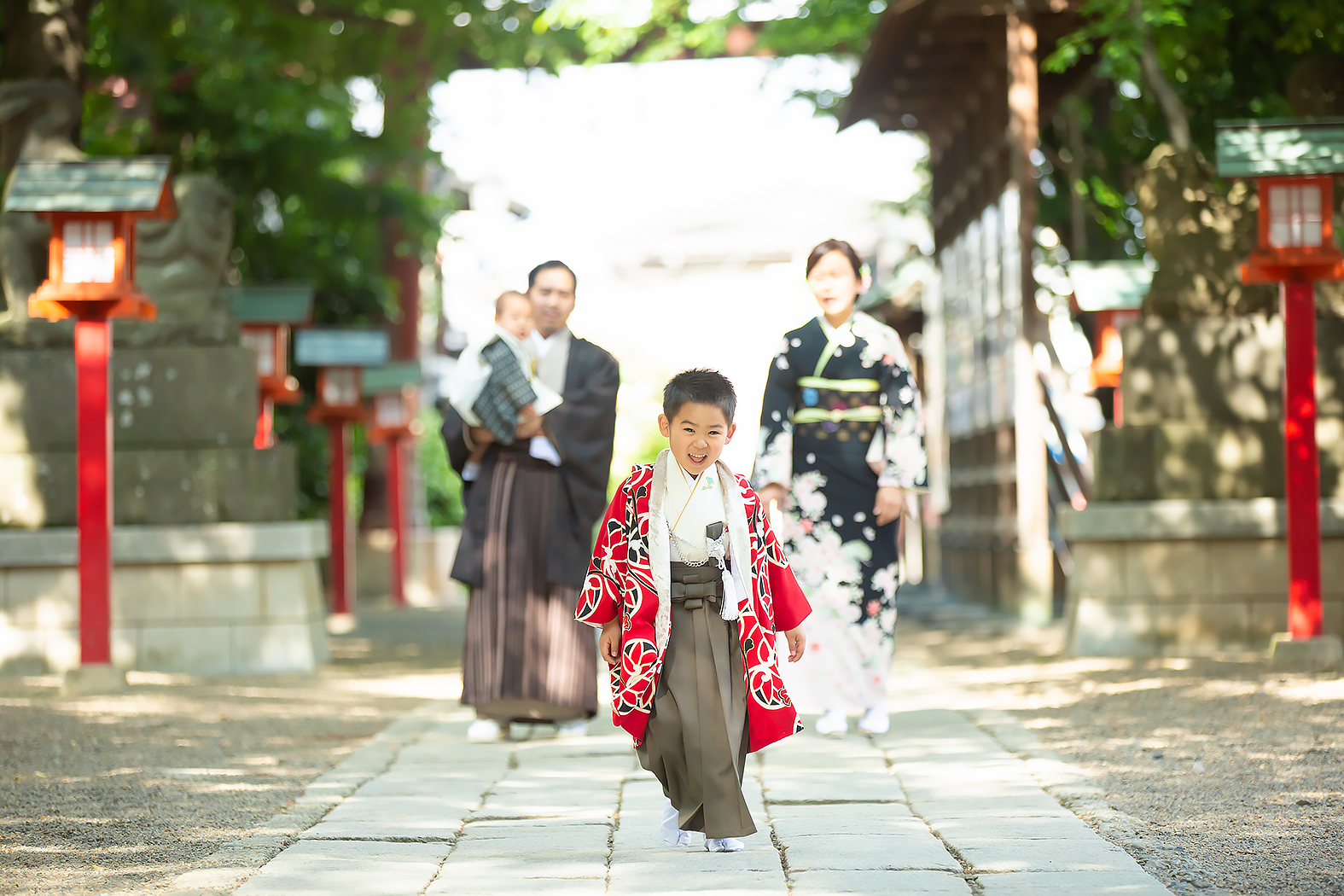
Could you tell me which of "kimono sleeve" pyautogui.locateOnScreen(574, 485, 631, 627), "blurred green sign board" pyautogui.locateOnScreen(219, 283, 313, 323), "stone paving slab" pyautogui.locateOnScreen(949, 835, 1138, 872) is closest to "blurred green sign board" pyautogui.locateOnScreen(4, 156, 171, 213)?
"kimono sleeve" pyautogui.locateOnScreen(574, 485, 631, 627)

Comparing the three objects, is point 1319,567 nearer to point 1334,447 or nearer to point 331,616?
point 1334,447

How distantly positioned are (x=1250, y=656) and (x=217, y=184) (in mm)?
6732

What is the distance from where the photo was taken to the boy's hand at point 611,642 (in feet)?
12.7

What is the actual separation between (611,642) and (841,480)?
6.90 ft

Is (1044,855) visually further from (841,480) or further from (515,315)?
(515,315)

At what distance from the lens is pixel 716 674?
381 cm

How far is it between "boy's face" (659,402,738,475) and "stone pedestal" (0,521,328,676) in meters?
4.97

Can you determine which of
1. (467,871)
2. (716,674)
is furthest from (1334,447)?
(467,871)

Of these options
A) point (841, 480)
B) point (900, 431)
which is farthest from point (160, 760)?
point (900, 431)

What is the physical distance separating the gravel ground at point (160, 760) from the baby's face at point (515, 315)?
1743 millimetres

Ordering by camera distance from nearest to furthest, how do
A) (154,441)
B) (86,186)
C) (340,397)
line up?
1. (86,186)
2. (154,441)
3. (340,397)

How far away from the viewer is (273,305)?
40.4 feet

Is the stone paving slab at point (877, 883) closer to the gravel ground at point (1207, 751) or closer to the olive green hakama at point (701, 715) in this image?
the olive green hakama at point (701, 715)

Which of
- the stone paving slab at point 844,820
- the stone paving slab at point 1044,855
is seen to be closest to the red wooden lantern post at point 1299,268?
the stone paving slab at point 844,820
